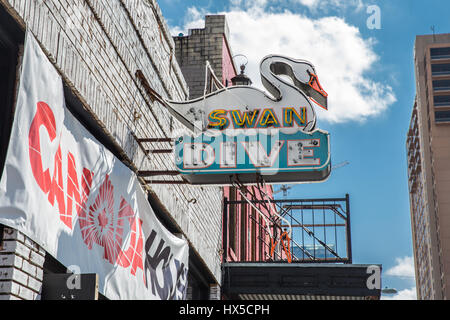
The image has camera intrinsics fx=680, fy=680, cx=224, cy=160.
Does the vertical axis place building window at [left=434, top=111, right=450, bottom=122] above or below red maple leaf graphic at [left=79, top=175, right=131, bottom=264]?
above

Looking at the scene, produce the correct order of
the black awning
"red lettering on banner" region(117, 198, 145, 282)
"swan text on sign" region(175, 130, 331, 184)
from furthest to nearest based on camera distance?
the black awning → "swan text on sign" region(175, 130, 331, 184) → "red lettering on banner" region(117, 198, 145, 282)

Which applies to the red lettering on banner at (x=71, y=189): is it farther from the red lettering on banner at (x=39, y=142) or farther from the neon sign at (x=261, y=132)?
the neon sign at (x=261, y=132)

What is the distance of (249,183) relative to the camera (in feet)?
26.9

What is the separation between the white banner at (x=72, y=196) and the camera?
5285 mm

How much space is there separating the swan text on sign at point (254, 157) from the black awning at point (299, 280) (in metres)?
4.93

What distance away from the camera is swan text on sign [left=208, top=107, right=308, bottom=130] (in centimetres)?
822

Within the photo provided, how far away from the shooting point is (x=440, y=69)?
4638 inches

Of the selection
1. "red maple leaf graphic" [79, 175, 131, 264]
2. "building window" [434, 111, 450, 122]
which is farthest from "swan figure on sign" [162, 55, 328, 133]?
"building window" [434, 111, 450, 122]

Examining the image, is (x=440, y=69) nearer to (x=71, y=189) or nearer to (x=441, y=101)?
(x=441, y=101)

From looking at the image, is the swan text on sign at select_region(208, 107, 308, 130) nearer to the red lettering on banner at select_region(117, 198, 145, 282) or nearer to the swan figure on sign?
the swan figure on sign

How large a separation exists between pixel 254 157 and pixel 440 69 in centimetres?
11689

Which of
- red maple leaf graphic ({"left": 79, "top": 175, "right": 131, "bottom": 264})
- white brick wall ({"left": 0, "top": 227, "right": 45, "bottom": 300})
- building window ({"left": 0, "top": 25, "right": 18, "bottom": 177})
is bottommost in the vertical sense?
white brick wall ({"left": 0, "top": 227, "right": 45, "bottom": 300})

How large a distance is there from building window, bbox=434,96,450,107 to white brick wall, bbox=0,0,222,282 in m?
111
